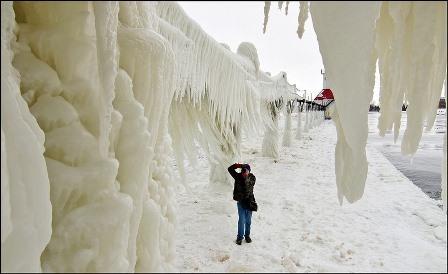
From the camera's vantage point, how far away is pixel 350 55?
989mm

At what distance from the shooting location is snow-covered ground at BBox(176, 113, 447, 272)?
12.6 feet

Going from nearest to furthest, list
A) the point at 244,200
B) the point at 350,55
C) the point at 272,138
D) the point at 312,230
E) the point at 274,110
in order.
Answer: the point at 350,55 → the point at 244,200 → the point at 312,230 → the point at 272,138 → the point at 274,110

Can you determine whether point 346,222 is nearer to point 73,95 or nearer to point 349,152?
point 349,152

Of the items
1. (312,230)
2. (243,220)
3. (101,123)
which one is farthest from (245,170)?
(101,123)

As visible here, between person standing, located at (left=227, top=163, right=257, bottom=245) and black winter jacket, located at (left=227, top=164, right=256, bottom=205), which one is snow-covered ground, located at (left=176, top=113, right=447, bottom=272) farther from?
black winter jacket, located at (left=227, top=164, right=256, bottom=205)

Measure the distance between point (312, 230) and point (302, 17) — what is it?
4.44 meters

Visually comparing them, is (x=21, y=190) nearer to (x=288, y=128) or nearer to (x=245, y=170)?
(x=245, y=170)

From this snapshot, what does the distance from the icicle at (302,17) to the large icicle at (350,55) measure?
0.07 ft

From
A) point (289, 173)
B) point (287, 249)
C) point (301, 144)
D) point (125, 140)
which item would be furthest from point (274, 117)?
point (125, 140)

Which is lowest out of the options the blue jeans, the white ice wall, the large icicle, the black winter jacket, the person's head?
the blue jeans

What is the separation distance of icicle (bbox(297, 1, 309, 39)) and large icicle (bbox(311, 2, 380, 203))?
0.02 metres

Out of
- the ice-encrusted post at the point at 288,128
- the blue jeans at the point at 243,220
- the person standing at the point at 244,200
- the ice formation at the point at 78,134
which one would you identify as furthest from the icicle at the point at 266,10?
the ice-encrusted post at the point at 288,128

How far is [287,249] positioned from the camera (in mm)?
4227

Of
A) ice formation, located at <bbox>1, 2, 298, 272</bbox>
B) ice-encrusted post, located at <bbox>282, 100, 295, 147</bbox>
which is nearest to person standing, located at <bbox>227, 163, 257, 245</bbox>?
ice formation, located at <bbox>1, 2, 298, 272</bbox>
